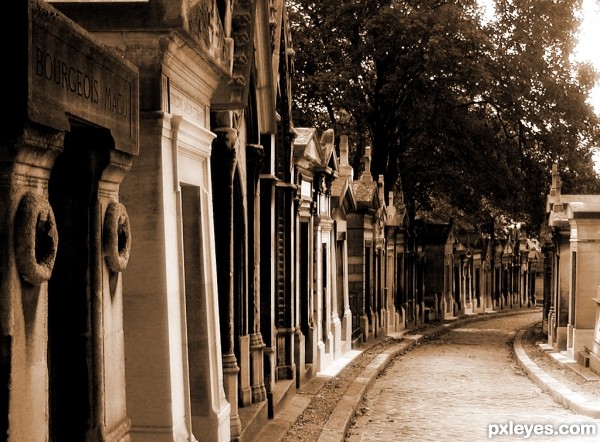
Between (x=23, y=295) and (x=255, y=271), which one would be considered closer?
(x=23, y=295)

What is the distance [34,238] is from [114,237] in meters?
1.06

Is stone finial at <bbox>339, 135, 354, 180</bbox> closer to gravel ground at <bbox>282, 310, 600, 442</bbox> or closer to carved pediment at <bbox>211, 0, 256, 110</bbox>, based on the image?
gravel ground at <bbox>282, 310, 600, 442</bbox>

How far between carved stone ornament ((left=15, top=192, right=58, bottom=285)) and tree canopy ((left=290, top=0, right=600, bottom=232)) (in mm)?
23844

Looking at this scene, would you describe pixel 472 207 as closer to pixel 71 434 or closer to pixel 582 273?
pixel 582 273

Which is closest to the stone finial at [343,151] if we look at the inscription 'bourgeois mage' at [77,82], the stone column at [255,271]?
the stone column at [255,271]

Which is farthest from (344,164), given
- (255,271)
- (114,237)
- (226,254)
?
(114,237)

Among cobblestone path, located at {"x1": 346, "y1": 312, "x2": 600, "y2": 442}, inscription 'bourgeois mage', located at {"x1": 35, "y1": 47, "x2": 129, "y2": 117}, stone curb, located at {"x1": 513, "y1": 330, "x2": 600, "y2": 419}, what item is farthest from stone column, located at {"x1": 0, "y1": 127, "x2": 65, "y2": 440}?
stone curb, located at {"x1": 513, "y1": 330, "x2": 600, "y2": 419}

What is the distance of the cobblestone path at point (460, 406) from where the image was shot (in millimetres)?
11738

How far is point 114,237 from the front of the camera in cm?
436

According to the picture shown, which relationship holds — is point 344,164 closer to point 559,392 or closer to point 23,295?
point 559,392

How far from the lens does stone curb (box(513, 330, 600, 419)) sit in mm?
12750

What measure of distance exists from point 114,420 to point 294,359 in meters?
9.65

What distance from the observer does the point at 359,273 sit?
23.3 m

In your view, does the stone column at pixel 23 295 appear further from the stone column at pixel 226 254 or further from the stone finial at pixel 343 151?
the stone finial at pixel 343 151
